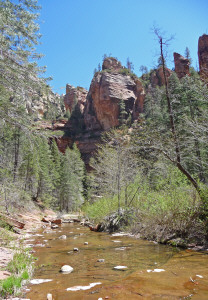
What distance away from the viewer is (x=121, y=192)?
1275 centimetres

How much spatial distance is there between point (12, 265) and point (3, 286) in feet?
3.81

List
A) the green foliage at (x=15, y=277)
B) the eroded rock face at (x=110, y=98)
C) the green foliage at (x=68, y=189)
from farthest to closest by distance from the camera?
the eroded rock face at (x=110, y=98) < the green foliage at (x=68, y=189) < the green foliage at (x=15, y=277)

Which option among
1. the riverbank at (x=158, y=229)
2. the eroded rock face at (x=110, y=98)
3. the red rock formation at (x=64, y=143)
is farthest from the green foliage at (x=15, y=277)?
the red rock formation at (x=64, y=143)

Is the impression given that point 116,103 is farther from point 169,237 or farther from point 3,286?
point 3,286

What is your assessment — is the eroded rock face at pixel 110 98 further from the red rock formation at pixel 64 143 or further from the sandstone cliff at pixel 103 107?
the red rock formation at pixel 64 143

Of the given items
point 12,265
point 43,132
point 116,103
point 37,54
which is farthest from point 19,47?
point 116,103

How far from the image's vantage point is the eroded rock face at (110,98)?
59.7 m

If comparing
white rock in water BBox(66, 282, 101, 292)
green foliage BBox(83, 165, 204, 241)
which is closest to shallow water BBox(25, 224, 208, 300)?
white rock in water BBox(66, 282, 101, 292)

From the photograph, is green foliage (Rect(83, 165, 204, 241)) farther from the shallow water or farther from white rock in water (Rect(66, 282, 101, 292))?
white rock in water (Rect(66, 282, 101, 292))

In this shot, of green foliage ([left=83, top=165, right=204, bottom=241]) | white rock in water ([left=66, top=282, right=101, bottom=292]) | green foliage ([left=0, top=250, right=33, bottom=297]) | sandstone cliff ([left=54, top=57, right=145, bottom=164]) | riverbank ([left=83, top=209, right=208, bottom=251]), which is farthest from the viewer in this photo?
sandstone cliff ([left=54, top=57, right=145, bottom=164])

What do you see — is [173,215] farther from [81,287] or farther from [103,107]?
[103,107]

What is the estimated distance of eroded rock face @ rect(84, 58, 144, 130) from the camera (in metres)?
59.7

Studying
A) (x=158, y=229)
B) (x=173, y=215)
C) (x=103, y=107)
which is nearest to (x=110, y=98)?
(x=103, y=107)

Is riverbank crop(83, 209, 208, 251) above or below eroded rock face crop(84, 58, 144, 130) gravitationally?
below
